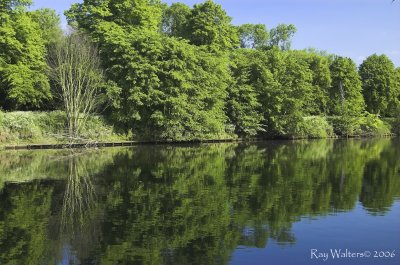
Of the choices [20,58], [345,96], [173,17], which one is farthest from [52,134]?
[345,96]

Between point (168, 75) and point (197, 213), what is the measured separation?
35944 millimetres

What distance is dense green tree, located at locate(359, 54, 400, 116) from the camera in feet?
292

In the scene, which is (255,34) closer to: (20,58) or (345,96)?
(345,96)

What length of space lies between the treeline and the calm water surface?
62.3 feet

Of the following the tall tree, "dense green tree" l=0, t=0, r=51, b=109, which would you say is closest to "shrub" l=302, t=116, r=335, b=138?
the tall tree

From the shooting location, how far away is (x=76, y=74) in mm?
50344

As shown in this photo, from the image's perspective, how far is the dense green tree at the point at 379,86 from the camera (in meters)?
89.0

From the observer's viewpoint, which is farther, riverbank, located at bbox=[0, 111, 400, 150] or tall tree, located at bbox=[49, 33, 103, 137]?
tall tree, located at bbox=[49, 33, 103, 137]

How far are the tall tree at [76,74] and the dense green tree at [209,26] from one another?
15441 mm

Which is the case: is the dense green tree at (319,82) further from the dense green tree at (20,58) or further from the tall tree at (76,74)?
the dense green tree at (20,58)

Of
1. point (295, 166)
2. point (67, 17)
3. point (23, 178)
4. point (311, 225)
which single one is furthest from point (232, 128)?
point (311, 225)

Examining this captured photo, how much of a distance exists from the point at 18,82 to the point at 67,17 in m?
13.8

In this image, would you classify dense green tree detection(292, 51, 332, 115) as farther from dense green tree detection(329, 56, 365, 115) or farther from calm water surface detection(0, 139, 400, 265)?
calm water surface detection(0, 139, 400, 265)

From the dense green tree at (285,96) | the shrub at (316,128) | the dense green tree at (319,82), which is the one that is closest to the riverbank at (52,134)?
the dense green tree at (285,96)
